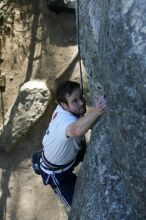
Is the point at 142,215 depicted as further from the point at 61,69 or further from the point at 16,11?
the point at 16,11

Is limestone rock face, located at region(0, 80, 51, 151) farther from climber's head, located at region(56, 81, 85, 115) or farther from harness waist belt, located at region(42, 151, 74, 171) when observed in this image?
climber's head, located at region(56, 81, 85, 115)

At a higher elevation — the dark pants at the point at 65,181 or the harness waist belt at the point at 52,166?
the harness waist belt at the point at 52,166

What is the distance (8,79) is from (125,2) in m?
4.03

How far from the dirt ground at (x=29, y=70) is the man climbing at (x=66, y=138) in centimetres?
219

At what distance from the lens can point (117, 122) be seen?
2.91 metres

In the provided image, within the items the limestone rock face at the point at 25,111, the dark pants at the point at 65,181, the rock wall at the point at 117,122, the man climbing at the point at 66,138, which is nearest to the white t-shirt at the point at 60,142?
the man climbing at the point at 66,138

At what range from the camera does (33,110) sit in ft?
20.9

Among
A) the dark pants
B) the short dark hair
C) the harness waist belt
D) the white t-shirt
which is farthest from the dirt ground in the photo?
the short dark hair

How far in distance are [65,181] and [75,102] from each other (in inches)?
27.0

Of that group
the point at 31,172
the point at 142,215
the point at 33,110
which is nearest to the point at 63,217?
the point at 31,172

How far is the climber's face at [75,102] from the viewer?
375cm

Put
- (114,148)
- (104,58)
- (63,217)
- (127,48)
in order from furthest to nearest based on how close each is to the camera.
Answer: (63,217) → (114,148) → (104,58) → (127,48)

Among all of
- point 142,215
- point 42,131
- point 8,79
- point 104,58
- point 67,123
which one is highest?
point 104,58

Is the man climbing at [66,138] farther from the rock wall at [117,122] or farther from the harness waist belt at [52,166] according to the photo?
the rock wall at [117,122]
